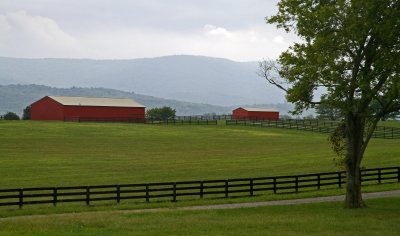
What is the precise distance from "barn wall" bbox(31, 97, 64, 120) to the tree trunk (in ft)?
250

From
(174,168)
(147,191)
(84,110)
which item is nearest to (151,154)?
(174,168)

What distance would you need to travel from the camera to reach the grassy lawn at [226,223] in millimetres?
18219

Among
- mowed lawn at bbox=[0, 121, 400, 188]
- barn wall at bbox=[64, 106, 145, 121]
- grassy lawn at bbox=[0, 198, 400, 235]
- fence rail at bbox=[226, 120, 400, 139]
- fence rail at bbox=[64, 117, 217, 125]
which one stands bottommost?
grassy lawn at bbox=[0, 198, 400, 235]

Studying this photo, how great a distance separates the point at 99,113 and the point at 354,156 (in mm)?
76473

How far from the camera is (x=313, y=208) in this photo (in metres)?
25.2

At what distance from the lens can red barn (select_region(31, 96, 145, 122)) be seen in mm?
95625

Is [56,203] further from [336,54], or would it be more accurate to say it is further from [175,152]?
[175,152]


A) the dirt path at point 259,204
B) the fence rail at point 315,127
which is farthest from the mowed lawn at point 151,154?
the dirt path at point 259,204

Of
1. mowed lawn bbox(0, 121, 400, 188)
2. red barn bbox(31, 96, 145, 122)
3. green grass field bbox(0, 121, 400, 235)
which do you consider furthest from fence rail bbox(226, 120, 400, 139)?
red barn bbox(31, 96, 145, 122)

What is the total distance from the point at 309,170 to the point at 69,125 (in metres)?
46.5

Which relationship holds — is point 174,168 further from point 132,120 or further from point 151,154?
point 132,120

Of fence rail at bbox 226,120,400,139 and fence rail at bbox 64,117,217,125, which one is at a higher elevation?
fence rail at bbox 64,117,217,125

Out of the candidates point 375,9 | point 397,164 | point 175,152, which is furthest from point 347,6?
point 175,152

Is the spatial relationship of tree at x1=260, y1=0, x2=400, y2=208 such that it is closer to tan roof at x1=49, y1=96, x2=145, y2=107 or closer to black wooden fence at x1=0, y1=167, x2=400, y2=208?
black wooden fence at x1=0, y1=167, x2=400, y2=208
